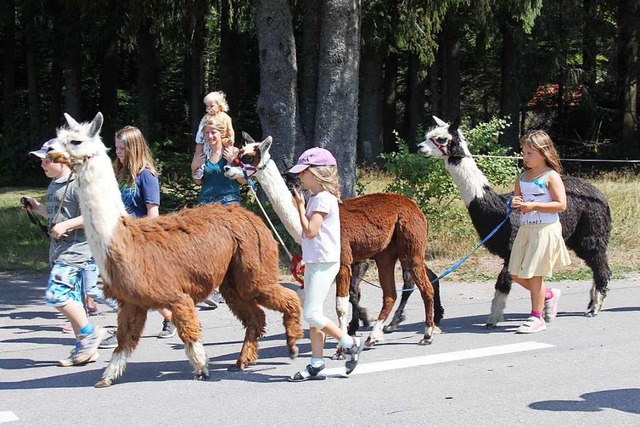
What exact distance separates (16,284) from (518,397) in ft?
23.8

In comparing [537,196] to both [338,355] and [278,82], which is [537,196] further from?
[278,82]

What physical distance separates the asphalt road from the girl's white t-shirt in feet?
3.11

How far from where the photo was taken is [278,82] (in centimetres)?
1262

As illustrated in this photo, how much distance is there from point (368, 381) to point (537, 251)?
7.98 ft

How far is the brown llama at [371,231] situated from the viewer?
7.24 m

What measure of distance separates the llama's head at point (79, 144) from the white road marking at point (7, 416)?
1770 millimetres

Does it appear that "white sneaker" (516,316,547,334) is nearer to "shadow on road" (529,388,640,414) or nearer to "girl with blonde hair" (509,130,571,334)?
"girl with blonde hair" (509,130,571,334)

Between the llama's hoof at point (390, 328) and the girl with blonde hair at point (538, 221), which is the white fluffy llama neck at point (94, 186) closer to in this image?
the llama's hoof at point (390, 328)

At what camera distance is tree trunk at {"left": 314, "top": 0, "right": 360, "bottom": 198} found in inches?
476

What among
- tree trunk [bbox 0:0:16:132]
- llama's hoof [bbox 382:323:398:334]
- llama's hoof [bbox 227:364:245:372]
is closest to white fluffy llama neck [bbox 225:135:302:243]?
llama's hoof [bbox 227:364:245:372]

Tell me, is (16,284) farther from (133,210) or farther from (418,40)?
(418,40)

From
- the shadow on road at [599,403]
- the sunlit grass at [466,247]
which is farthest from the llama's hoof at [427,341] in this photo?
the sunlit grass at [466,247]

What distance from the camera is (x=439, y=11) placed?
1559 centimetres

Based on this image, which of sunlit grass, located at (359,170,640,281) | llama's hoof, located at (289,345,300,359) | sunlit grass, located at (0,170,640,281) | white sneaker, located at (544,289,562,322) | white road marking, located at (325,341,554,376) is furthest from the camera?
sunlit grass, located at (0,170,640,281)
